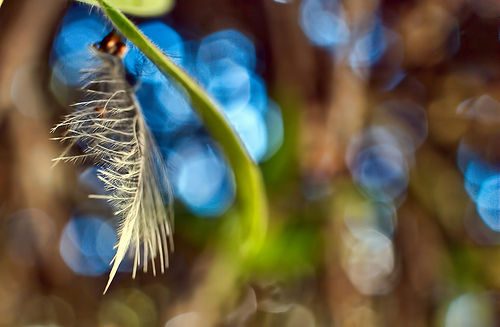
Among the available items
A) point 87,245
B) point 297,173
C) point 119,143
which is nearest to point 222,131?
point 119,143

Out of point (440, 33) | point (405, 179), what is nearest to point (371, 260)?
point (405, 179)

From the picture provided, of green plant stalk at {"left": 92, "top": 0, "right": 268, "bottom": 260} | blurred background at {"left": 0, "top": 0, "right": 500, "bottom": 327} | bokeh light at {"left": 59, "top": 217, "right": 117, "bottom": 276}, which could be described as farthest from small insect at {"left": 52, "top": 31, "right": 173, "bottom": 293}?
bokeh light at {"left": 59, "top": 217, "right": 117, "bottom": 276}

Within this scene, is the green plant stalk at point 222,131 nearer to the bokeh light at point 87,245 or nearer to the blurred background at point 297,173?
the blurred background at point 297,173


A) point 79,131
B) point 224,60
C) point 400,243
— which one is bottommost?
point 400,243

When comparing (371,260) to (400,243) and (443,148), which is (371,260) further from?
(443,148)

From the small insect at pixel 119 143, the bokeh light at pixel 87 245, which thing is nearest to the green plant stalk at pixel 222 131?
the small insect at pixel 119 143

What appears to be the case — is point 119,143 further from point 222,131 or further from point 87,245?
point 87,245
